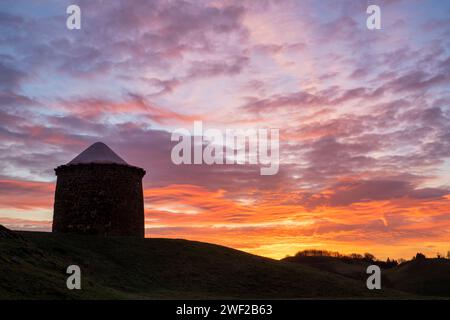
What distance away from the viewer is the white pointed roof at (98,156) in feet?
142

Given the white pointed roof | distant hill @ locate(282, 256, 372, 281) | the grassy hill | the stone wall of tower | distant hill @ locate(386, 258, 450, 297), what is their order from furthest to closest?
distant hill @ locate(282, 256, 372, 281)
distant hill @ locate(386, 258, 450, 297)
the white pointed roof
the stone wall of tower
the grassy hill

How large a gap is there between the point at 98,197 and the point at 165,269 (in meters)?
12.6

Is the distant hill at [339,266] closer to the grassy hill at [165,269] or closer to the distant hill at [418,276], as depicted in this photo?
the distant hill at [418,276]

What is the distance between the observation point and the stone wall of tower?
136 ft

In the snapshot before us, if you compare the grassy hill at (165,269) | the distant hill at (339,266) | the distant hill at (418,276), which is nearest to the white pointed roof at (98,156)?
the grassy hill at (165,269)

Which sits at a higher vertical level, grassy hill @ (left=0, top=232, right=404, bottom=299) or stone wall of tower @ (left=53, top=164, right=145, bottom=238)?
stone wall of tower @ (left=53, top=164, right=145, bottom=238)

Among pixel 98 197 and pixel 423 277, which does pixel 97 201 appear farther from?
pixel 423 277

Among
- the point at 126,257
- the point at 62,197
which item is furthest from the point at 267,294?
the point at 62,197

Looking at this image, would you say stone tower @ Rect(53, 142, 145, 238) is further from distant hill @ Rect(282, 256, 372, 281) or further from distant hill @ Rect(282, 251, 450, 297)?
distant hill @ Rect(282, 256, 372, 281)

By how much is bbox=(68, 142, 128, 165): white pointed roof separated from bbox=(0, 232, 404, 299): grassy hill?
27.9 feet

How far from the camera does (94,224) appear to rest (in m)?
41.0

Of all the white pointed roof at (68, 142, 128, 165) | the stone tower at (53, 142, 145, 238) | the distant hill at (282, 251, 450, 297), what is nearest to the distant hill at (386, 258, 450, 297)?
the distant hill at (282, 251, 450, 297)

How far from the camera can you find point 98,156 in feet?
143

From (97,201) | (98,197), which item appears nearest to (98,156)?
(98,197)
